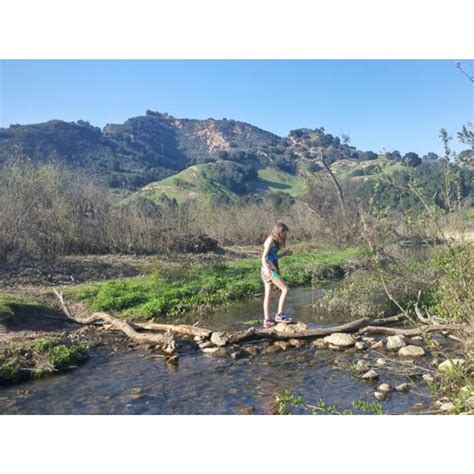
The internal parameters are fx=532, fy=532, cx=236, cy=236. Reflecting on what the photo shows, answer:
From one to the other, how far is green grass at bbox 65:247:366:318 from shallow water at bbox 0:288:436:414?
167 inches

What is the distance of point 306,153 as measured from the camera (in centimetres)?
11762

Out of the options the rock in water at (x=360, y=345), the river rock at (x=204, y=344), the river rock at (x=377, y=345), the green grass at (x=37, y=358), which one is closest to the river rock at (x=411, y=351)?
the river rock at (x=377, y=345)

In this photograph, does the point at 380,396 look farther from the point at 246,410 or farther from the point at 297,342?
the point at 297,342

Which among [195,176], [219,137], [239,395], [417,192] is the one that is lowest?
[239,395]

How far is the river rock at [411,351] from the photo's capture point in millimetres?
9688

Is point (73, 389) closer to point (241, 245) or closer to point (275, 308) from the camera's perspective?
point (275, 308)

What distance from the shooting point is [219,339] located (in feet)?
35.7

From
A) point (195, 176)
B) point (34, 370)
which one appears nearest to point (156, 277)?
point (34, 370)

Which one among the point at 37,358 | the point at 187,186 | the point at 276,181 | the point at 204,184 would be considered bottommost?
the point at 37,358

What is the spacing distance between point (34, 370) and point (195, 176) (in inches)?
3243

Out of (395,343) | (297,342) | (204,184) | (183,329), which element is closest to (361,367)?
(395,343)

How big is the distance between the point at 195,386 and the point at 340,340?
135 inches

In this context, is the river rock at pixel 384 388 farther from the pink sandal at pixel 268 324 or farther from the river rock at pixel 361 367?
Result: the pink sandal at pixel 268 324

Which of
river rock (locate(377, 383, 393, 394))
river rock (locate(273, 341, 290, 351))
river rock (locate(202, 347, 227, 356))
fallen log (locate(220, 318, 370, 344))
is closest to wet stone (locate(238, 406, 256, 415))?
river rock (locate(377, 383, 393, 394))
